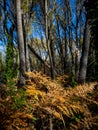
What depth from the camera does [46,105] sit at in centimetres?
334

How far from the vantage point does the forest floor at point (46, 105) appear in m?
3.37

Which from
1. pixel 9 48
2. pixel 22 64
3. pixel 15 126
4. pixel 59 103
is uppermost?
pixel 22 64

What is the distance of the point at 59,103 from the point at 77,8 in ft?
55.0

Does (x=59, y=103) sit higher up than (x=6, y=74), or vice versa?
(x=6, y=74)

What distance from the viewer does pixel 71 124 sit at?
12.8ft

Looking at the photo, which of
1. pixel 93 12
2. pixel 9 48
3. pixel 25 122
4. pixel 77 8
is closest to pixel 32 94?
pixel 25 122

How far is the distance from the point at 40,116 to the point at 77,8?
16.5 metres

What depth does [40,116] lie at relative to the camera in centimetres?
365

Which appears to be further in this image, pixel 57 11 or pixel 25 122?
pixel 57 11

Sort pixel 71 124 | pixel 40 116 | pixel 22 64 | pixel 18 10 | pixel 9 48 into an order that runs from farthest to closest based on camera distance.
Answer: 1. pixel 18 10
2. pixel 22 64
3. pixel 9 48
4. pixel 71 124
5. pixel 40 116

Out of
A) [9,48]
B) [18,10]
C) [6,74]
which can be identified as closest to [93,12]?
[9,48]

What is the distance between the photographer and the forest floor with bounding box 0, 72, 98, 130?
11.1 ft

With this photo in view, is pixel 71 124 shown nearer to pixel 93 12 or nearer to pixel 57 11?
pixel 93 12

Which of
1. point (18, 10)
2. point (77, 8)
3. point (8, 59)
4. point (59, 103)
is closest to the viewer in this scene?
point (59, 103)
